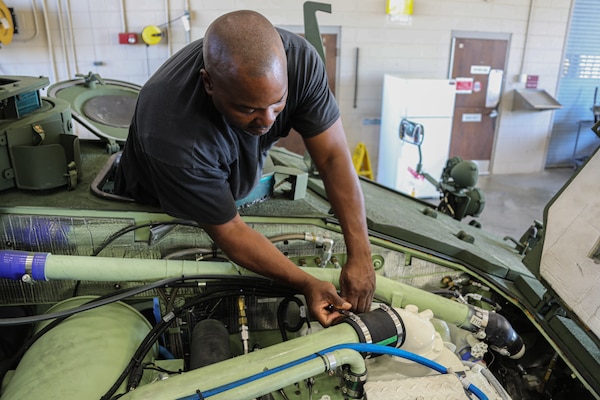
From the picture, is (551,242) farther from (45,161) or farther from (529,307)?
(45,161)

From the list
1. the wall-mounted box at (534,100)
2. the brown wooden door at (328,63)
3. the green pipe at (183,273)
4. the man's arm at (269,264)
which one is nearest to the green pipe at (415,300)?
the green pipe at (183,273)

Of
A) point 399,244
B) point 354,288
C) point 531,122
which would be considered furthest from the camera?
point 531,122

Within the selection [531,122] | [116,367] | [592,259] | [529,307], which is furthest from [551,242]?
[531,122]

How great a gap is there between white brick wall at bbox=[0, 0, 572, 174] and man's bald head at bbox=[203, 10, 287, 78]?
4.25m

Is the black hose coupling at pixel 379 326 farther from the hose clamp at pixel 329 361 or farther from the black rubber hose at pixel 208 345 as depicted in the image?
the black rubber hose at pixel 208 345

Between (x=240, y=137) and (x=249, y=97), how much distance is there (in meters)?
0.32

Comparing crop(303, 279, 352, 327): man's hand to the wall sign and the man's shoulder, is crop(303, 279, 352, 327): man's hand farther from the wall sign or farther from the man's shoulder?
the wall sign

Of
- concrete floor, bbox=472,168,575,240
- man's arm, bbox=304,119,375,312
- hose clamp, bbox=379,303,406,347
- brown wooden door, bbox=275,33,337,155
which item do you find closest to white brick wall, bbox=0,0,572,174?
brown wooden door, bbox=275,33,337,155

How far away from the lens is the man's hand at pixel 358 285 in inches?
52.7

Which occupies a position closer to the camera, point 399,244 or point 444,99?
point 399,244

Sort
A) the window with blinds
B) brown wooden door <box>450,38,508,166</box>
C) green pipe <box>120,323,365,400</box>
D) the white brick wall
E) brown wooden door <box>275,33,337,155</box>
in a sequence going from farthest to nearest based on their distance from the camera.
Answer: the window with blinds, brown wooden door <box>450,38,508,166</box>, brown wooden door <box>275,33,337,155</box>, the white brick wall, green pipe <box>120,323,365,400</box>

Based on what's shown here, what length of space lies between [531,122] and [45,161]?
6.28 metres

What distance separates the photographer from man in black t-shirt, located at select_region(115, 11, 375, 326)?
105 cm

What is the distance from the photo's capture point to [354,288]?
53.0 inches
